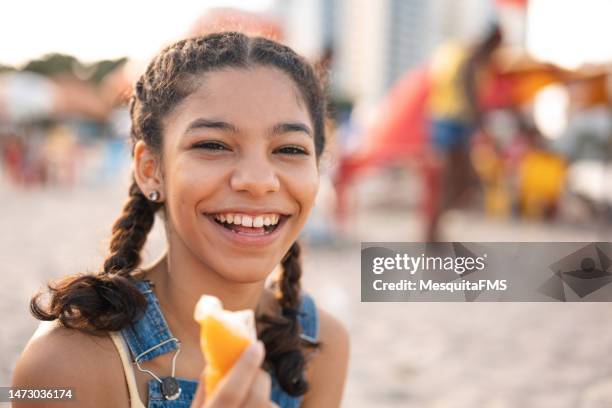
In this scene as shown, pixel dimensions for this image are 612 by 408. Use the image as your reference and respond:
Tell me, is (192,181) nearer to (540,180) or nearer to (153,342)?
(153,342)

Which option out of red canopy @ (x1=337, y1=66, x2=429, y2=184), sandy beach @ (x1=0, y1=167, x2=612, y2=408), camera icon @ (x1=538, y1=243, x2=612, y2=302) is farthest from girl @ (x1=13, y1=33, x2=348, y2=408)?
red canopy @ (x1=337, y1=66, x2=429, y2=184)

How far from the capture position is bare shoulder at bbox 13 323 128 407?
1.24m

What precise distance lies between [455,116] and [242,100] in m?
4.83

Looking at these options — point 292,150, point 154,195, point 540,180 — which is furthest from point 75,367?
point 540,180

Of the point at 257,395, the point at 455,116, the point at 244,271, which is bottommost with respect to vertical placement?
the point at 257,395

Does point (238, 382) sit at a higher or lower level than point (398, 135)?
lower

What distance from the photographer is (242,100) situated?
1.35 metres

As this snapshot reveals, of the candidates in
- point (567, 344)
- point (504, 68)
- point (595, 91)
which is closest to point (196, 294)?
point (567, 344)

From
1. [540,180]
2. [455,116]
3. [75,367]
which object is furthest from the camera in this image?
[540,180]

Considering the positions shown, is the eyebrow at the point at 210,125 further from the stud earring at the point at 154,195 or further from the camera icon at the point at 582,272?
the camera icon at the point at 582,272

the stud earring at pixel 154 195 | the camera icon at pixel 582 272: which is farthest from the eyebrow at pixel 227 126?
the camera icon at pixel 582 272

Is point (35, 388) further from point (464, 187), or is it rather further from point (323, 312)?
point (464, 187)

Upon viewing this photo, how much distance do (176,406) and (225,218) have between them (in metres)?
0.44

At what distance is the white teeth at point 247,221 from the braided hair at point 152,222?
0.28m
